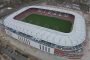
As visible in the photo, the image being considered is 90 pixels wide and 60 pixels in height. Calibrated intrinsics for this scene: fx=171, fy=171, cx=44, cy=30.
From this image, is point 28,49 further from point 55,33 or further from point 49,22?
point 49,22

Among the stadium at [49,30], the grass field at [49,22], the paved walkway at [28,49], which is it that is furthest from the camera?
the grass field at [49,22]

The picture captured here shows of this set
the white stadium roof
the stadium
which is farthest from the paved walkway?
the white stadium roof

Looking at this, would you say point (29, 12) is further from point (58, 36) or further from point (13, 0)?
point (58, 36)

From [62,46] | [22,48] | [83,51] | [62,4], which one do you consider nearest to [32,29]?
[22,48]

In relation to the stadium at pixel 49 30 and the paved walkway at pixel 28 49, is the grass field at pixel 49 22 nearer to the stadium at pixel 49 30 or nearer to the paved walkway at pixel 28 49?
the stadium at pixel 49 30

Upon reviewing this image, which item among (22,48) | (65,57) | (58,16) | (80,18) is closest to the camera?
(65,57)

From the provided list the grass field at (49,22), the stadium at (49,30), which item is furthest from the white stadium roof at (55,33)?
the grass field at (49,22)

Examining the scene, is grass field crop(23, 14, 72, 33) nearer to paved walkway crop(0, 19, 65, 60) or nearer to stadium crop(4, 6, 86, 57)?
stadium crop(4, 6, 86, 57)
